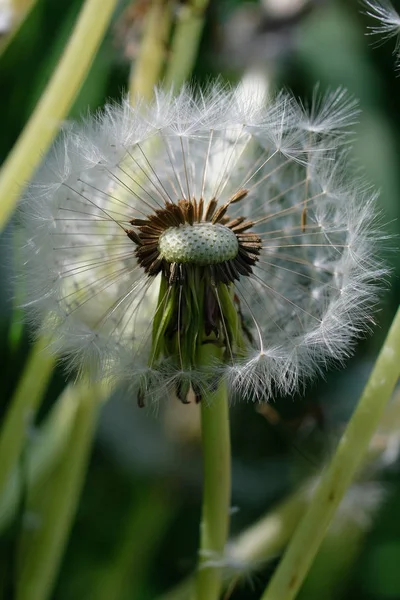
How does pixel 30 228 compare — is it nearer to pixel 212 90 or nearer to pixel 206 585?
pixel 212 90

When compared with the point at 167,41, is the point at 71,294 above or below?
below

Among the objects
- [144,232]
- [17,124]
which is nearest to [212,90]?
[144,232]

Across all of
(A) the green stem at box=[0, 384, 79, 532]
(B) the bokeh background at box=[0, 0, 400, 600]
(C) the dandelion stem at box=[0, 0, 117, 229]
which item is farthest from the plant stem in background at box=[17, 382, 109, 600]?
(C) the dandelion stem at box=[0, 0, 117, 229]

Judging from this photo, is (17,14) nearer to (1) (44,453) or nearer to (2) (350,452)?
(1) (44,453)

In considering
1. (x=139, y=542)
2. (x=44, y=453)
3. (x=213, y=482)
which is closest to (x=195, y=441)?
(x=139, y=542)

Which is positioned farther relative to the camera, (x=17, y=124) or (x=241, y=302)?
(x=17, y=124)

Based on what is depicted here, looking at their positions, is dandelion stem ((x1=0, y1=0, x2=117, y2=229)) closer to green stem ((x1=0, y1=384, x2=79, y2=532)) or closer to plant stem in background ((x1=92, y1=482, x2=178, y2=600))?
green stem ((x1=0, y1=384, x2=79, y2=532))
